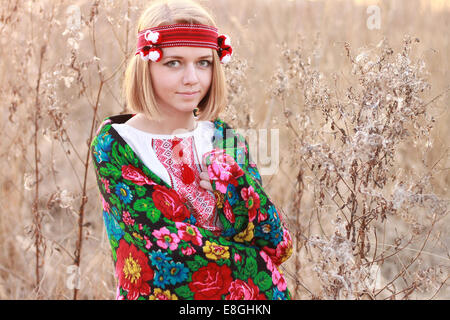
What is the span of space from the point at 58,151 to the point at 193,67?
2.17 meters

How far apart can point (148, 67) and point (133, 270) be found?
549 millimetres

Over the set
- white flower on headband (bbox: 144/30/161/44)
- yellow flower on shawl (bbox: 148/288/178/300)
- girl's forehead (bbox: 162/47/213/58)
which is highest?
white flower on headband (bbox: 144/30/161/44)

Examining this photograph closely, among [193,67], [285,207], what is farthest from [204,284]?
[285,207]

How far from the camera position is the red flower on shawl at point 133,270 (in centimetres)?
138

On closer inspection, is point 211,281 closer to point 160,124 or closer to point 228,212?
point 228,212

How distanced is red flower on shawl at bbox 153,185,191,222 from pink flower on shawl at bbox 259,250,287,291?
247 mm

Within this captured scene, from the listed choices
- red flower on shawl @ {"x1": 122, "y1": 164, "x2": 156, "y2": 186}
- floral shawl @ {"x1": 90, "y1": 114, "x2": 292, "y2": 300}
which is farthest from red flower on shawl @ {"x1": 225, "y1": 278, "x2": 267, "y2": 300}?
red flower on shawl @ {"x1": 122, "y1": 164, "x2": 156, "y2": 186}

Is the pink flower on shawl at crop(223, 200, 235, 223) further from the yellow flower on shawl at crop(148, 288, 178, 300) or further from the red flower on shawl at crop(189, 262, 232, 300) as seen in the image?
the yellow flower on shawl at crop(148, 288, 178, 300)

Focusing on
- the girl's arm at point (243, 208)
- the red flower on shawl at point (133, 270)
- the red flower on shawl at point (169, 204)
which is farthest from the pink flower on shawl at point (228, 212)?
the red flower on shawl at point (133, 270)

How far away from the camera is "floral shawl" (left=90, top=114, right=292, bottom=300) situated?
1.35 metres

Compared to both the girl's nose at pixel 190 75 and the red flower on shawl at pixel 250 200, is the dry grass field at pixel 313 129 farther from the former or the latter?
the girl's nose at pixel 190 75

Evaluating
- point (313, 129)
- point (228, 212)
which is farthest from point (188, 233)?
point (313, 129)

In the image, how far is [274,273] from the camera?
58.3 inches

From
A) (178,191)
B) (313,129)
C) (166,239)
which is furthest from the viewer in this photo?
(313,129)
